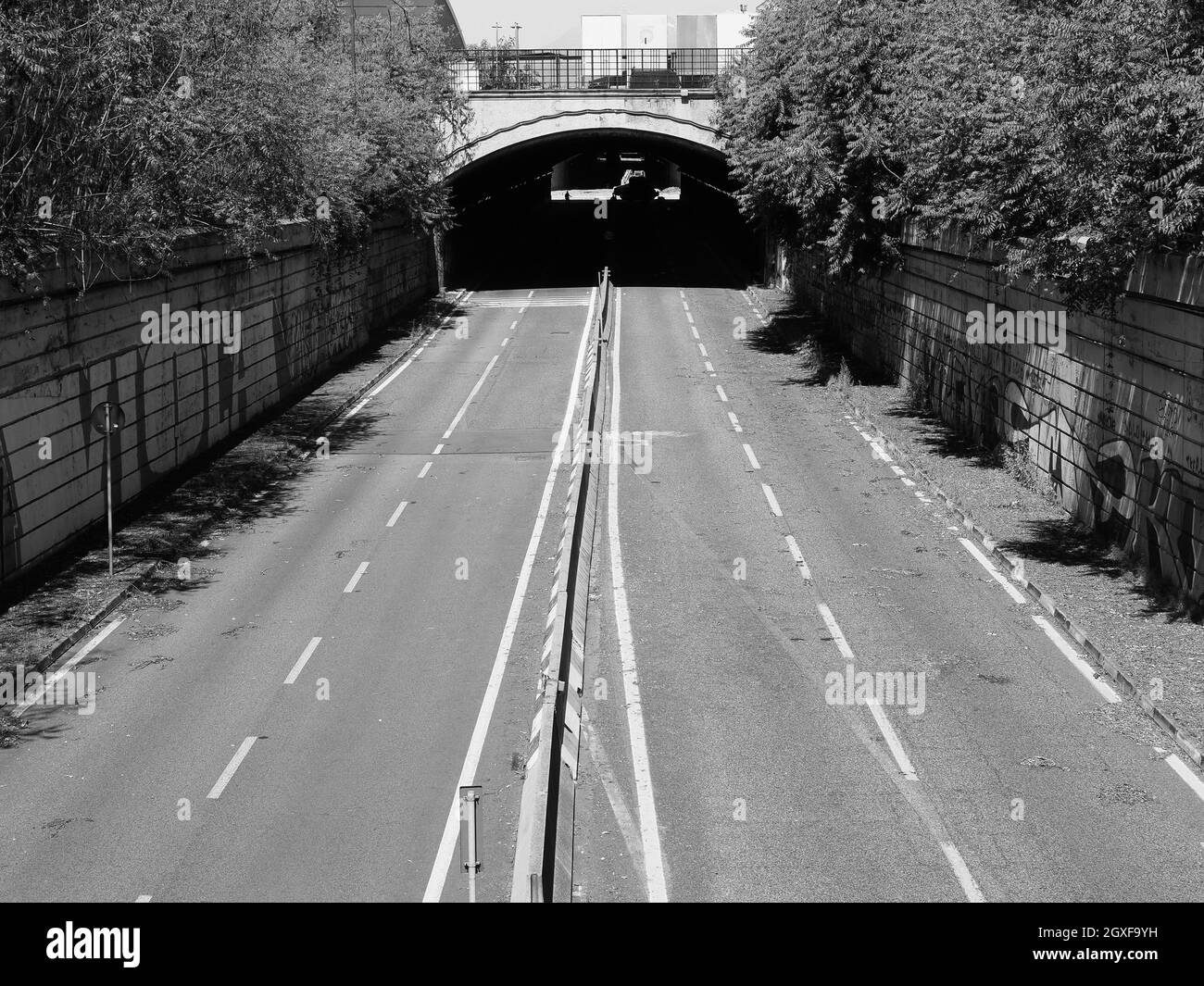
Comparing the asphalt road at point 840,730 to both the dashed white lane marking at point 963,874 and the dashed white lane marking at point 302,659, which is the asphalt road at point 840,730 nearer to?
the dashed white lane marking at point 963,874

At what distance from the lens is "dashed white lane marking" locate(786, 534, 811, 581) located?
2225 cm

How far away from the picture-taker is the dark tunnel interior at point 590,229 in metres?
65.6

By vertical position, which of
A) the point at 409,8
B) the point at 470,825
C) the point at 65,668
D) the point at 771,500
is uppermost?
the point at 409,8

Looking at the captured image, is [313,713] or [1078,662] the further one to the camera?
[1078,662]

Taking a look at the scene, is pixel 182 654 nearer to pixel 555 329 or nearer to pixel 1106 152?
pixel 1106 152

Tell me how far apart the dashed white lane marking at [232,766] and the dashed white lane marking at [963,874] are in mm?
7886

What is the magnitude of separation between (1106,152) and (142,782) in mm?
15989

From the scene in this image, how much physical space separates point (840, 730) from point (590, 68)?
52697mm

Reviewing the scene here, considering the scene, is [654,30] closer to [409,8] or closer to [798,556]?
[409,8]

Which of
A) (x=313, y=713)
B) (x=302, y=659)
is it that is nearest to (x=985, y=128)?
(x=302, y=659)

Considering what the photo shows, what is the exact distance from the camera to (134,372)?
2620 centimetres

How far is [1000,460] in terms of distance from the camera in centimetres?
2905

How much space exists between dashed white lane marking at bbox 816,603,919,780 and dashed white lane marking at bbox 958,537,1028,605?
3154 millimetres

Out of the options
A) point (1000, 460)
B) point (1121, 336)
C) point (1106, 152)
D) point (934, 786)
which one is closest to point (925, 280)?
point (1000, 460)
